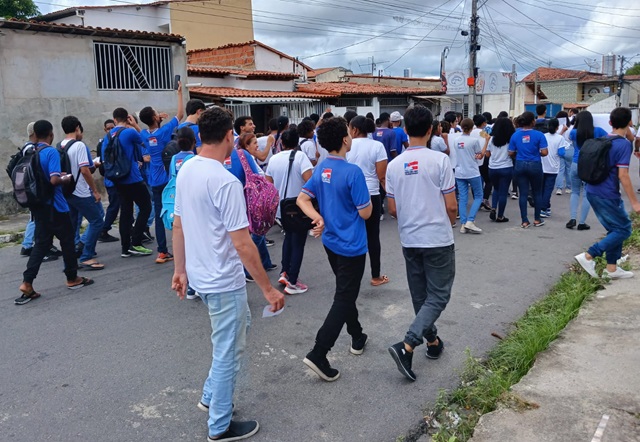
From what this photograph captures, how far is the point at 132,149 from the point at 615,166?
18.5 feet

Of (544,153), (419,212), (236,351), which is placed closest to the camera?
(236,351)

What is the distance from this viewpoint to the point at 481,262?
21.6ft

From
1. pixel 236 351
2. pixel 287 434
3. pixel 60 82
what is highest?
pixel 60 82

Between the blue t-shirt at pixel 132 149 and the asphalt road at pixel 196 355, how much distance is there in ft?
3.70

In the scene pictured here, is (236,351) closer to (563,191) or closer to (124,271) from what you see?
(124,271)

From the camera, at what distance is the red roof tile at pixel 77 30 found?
10723 millimetres

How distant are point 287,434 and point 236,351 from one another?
0.62 m

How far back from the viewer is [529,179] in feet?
27.1

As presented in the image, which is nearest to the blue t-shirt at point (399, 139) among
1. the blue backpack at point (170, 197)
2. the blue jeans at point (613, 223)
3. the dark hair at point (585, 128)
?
the dark hair at point (585, 128)

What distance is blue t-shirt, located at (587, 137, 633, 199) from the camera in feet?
17.4

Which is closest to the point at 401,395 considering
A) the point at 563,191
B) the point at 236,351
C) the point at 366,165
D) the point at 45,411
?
the point at 236,351

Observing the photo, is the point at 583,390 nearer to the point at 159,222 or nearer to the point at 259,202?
the point at 259,202

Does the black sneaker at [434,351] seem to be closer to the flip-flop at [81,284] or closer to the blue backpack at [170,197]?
the blue backpack at [170,197]

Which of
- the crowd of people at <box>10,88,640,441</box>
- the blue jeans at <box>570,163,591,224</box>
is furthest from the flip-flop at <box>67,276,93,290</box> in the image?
the blue jeans at <box>570,163,591,224</box>
